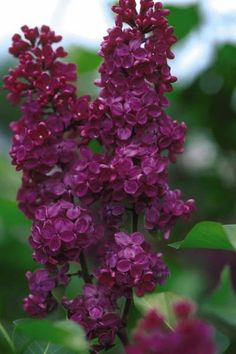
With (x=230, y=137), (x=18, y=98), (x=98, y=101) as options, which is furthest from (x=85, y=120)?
(x=230, y=137)

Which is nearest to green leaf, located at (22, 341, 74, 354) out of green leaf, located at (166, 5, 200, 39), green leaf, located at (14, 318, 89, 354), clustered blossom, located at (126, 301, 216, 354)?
green leaf, located at (14, 318, 89, 354)

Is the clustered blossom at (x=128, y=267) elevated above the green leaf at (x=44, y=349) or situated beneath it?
elevated above

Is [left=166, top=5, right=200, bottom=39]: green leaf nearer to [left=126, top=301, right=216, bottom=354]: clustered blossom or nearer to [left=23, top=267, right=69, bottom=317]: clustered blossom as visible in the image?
[left=23, top=267, right=69, bottom=317]: clustered blossom

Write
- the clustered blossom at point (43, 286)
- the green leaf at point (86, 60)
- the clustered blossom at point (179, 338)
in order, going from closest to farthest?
the clustered blossom at point (179, 338) < the clustered blossom at point (43, 286) < the green leaf at point (86, 60)

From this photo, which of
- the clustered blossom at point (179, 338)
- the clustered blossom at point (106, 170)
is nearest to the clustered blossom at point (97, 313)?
the clustered blossom at point (106, 170)

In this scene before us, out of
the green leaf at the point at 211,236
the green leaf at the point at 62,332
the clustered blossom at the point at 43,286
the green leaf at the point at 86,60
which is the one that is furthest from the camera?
the green leaf at the point at 86,60

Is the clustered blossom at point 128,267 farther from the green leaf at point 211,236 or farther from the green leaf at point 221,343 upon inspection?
the green leaf at point 221,343

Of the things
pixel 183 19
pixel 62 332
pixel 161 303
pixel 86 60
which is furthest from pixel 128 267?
pixel 86 60
